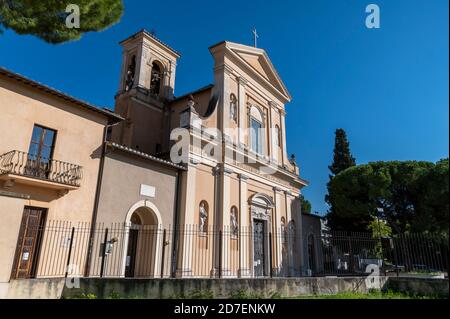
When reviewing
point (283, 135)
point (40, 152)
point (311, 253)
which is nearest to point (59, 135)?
point (40, 152)

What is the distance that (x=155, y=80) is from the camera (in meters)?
18.5

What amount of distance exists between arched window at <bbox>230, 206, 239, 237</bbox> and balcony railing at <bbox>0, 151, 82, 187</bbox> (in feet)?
24.1

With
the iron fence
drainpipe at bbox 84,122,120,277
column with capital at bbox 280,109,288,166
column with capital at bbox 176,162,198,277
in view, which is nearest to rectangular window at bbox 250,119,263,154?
column with capital at bbox 280,109,288,166

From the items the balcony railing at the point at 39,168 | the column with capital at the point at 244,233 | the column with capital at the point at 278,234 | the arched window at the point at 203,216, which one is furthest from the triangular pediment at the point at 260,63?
the balcony railing at the point at 39,168

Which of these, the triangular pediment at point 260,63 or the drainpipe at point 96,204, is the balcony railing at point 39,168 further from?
the triangular pediment at point 260,63

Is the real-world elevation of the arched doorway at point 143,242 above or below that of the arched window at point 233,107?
below

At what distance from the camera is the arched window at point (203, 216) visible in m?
13.7

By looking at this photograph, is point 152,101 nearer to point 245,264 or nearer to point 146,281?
point 245,264

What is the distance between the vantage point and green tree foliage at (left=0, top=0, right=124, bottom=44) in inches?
323

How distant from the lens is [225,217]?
47.3ft

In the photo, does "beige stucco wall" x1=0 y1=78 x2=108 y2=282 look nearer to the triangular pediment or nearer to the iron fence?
the iron fence

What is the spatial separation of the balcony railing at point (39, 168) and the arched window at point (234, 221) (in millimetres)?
7331
